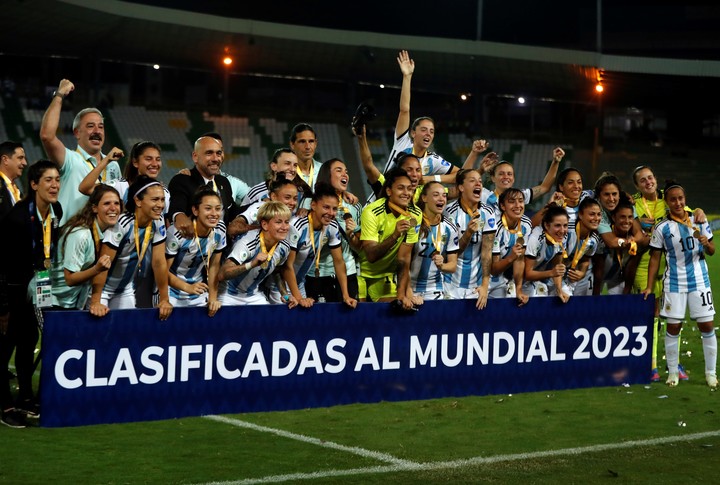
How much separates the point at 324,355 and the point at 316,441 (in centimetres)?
119

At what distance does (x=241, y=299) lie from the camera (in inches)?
328

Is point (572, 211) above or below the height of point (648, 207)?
below

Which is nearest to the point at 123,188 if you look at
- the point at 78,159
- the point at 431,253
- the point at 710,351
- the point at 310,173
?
the point at 78,159

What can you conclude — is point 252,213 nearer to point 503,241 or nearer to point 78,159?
point 78,159

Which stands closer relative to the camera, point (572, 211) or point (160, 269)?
point (160, 269)

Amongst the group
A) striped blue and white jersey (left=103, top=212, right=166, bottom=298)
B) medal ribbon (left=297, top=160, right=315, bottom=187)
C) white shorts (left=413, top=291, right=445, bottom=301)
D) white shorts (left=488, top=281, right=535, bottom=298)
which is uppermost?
medal ribbon (left=297, top=160, right=315, bottom=187)

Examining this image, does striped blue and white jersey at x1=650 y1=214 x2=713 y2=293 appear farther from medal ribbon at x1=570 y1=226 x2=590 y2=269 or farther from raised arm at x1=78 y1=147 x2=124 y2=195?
raised arm at x1=78 y1=147 x2=124 y2=195

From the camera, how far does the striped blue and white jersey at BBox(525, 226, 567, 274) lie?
9523 mm

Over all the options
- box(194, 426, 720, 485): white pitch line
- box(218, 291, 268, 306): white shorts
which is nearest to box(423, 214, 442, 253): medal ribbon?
box(218, 291, 268, 306): white shorts

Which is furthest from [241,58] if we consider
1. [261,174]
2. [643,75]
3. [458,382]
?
[458,382]

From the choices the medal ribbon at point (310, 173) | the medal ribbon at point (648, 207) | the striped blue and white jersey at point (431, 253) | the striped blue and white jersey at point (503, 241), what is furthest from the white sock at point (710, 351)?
the medal ribbon at point (310, 173)

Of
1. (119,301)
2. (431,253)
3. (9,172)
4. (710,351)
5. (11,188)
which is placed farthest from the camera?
(710,351)

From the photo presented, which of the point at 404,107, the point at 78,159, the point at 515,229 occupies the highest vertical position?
the point at 404,107

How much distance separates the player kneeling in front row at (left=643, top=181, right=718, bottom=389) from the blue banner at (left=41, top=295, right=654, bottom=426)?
226 mm
